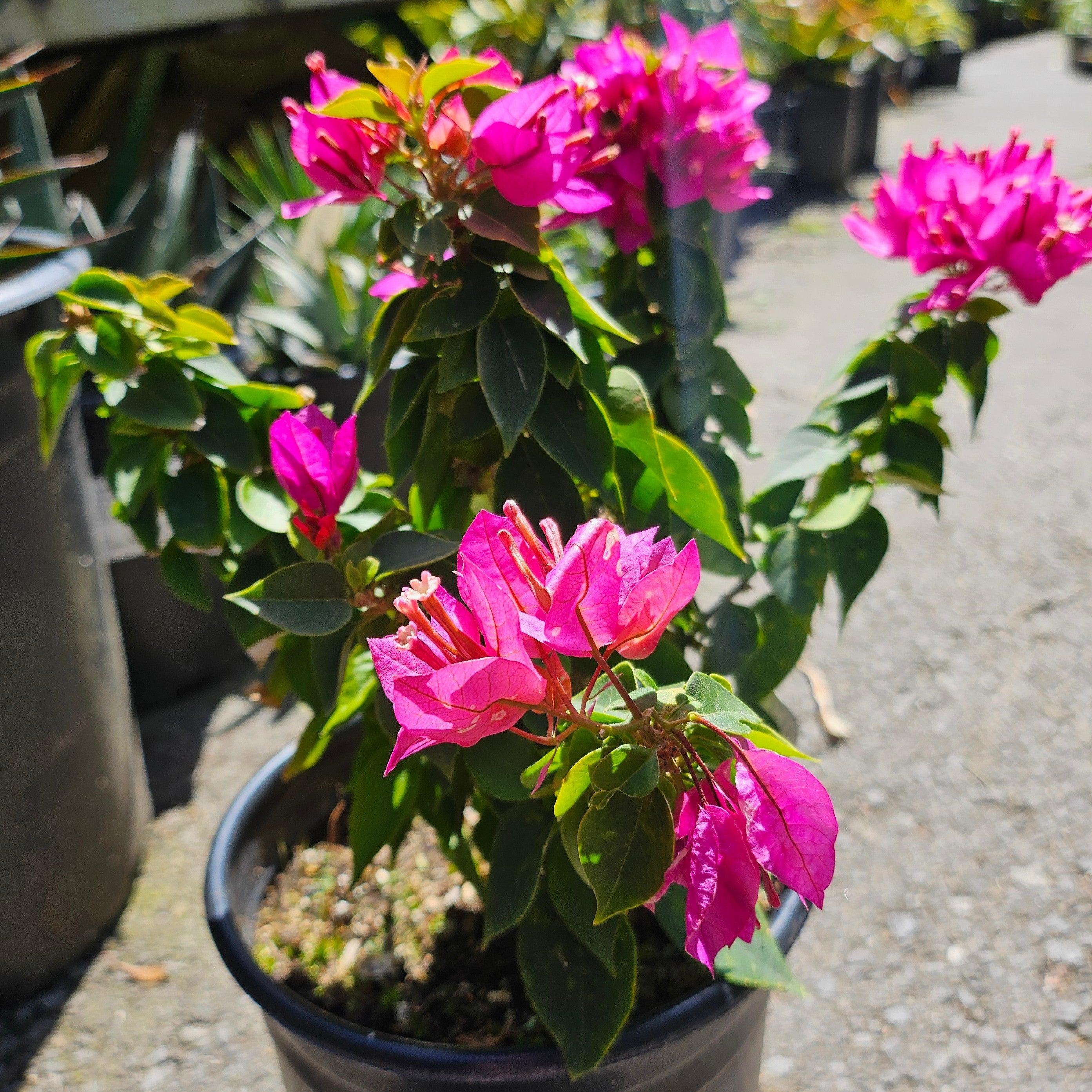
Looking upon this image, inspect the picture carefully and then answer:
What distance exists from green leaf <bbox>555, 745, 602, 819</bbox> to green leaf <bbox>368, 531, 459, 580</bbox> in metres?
0.21

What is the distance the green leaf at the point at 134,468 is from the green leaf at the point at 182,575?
0.05m

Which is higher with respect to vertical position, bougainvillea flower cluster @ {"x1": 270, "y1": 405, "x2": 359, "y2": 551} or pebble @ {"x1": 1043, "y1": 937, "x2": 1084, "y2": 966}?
bougainvillea flower cluster @ {"x1": 270, "y1": 405, "x2": 359, "y2": 551}

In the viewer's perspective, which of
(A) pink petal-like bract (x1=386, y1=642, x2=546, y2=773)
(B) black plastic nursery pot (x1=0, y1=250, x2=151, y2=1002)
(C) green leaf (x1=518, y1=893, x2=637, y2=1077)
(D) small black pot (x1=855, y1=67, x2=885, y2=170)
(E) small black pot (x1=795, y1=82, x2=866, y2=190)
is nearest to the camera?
(A) pink petal-like bract (x1=386, y1=642, x2=546, y2=773)

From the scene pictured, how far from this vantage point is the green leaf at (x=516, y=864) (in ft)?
2.50

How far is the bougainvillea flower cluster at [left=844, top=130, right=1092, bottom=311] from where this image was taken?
2.70 ft

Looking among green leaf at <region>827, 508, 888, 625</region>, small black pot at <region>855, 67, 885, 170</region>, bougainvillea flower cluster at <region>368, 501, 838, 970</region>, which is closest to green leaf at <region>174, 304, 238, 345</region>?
bougainvillea flower cluster at <region>368, 501, 838, 970</region>

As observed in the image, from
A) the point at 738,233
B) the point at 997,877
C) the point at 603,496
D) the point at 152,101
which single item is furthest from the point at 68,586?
the point at 738,233

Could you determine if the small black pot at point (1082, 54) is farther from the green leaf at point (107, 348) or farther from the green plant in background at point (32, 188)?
the green leaf at point (107, 348)

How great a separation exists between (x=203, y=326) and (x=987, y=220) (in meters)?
0.68

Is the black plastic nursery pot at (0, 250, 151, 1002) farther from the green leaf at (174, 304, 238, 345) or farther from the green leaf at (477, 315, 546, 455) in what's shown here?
the green leaf at (477, 315, 546, 455)

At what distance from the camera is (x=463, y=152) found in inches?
27.7

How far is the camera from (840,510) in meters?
0.90

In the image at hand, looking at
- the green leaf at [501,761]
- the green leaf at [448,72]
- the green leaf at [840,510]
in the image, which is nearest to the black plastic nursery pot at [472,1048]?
the green leaf at [501,761]

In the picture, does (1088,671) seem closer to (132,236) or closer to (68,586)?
(68,586)
